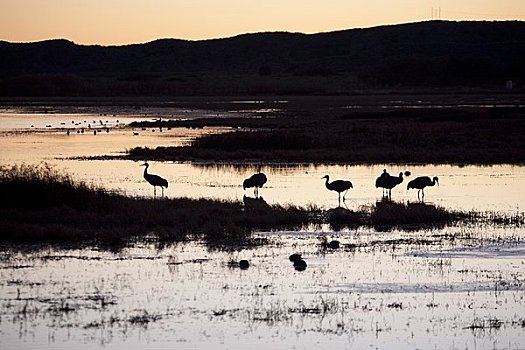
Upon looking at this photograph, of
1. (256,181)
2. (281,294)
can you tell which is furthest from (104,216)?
(281,294)

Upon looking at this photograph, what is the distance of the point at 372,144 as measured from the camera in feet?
132

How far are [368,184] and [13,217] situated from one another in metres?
11.5

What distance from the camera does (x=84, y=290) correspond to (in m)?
14.6

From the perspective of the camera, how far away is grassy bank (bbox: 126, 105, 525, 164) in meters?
36.2

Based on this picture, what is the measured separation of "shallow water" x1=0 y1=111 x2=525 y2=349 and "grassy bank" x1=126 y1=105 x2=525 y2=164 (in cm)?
1611

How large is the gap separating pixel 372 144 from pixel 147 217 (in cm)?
2101

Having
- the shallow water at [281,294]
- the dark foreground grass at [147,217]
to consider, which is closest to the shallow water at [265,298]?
the shallow water at [281,294]

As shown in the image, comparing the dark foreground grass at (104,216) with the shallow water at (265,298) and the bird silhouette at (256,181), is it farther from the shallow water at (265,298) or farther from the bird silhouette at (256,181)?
the bird silhouette at (256,181)

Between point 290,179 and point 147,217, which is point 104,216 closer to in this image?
point 147,217

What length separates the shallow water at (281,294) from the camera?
40.2 ft

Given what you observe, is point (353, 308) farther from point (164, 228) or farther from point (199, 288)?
point (164, 228)

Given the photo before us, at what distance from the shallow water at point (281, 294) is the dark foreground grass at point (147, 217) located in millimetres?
832

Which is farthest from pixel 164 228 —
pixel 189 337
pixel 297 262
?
pixel 189 337

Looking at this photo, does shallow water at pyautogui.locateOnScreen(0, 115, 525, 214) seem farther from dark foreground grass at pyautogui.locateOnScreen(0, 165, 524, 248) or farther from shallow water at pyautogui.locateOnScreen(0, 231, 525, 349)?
shallow water at pyautogui.locateOnScreen(0, 231, 525, 349)
